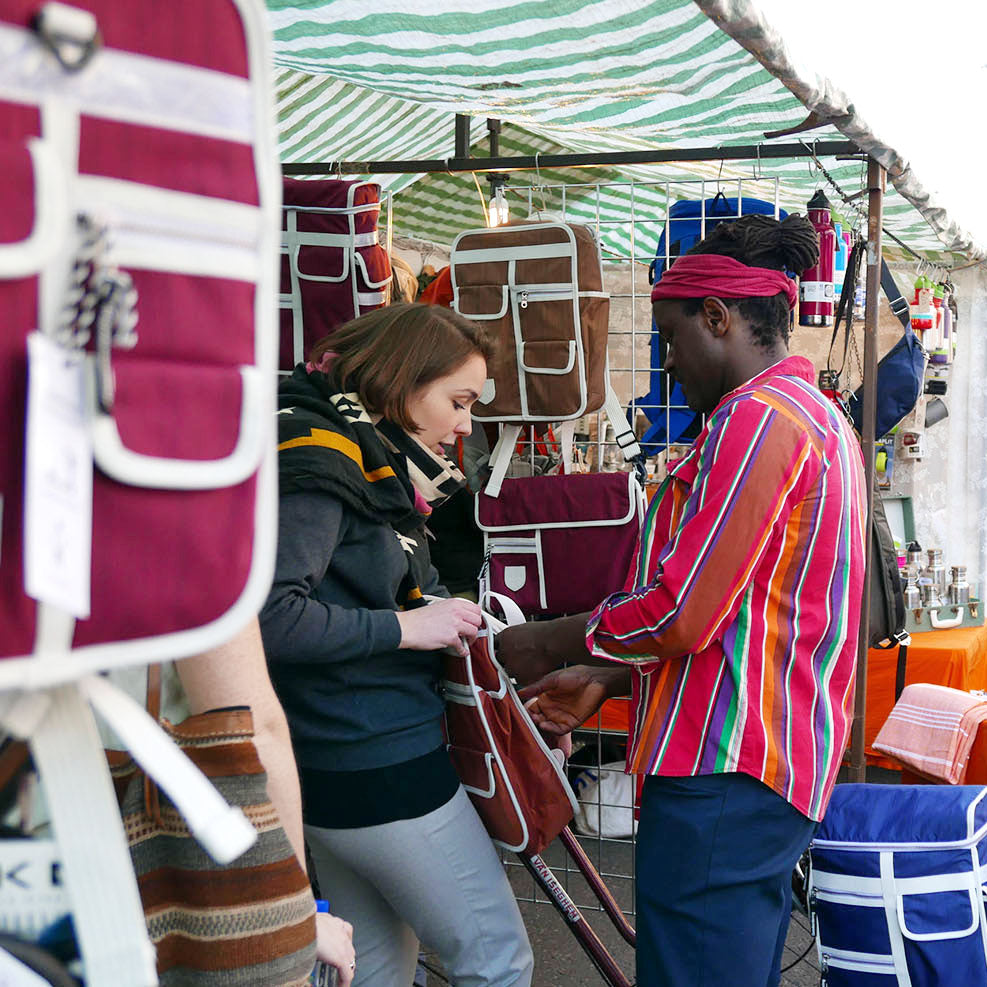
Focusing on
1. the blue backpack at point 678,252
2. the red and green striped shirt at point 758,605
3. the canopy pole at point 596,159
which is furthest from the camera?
the blue backpack at point 678,252

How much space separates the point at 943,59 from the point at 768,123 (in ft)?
8.06

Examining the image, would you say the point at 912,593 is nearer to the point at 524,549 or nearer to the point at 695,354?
the point at 524,549

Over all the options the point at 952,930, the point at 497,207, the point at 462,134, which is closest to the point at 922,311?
the point at 497,207

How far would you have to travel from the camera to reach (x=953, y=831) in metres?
2.27

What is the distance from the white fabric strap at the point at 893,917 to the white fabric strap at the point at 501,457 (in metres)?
1.36

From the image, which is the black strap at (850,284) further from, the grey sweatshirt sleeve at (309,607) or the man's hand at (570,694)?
the grey sweatshirt sleeve at (309,607)

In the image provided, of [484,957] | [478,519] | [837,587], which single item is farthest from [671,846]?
[478,519]

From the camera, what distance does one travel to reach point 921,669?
4297 mm

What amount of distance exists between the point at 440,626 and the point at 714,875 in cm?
65

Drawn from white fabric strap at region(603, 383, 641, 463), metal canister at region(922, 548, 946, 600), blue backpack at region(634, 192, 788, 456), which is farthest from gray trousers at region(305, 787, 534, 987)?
metal canister at region(922, 548, 946, 600)

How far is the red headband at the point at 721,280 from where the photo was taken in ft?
6.63

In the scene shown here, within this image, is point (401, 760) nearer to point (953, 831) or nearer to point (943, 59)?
point (953, 831)

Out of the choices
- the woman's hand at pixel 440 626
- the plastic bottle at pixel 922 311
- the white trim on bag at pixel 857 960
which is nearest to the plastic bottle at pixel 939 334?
the plastic bottle at pixel 922 311

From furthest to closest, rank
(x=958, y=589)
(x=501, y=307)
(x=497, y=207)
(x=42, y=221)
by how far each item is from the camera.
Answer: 1. (x=958, y=589)
2. (x=497, y=207)
3. (x=501, y=307)
4. (x=42, y=221)
